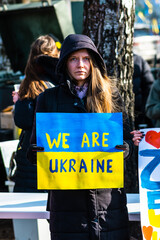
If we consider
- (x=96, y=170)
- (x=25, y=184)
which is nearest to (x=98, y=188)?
(x=96, y=170)

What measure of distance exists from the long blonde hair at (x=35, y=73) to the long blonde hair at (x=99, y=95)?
80cm

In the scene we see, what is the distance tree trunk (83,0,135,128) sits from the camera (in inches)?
143

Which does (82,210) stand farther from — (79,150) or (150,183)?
(150,183)

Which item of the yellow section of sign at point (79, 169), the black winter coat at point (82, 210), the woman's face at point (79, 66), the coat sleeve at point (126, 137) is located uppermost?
the woman's face at point (79, 66)

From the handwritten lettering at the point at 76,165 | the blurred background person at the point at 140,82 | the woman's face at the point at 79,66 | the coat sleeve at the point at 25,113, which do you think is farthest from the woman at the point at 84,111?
the blurred background person at the point at 140,82

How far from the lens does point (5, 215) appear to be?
297 centimetres

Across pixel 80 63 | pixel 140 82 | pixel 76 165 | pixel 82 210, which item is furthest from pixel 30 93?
pixel 140 82

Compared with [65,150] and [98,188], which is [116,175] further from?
[65,150]

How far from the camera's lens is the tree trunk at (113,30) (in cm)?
364

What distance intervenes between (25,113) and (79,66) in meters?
0.84

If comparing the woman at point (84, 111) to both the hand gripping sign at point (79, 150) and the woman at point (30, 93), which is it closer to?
the hand gripping sign at point (79, 150)

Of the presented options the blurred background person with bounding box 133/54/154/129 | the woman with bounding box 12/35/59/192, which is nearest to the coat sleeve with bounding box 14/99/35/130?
the woman with bounding box 12/35/59/192

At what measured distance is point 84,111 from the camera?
2.41 m

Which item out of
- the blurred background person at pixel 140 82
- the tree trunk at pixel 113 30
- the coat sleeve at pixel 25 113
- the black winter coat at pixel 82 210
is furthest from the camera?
the blurred background person at pixel 140 82
